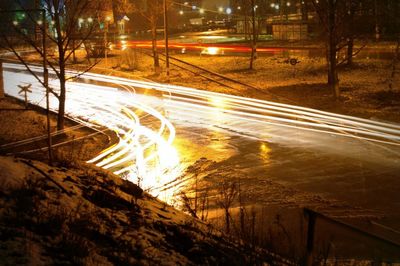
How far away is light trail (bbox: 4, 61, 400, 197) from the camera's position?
16.2 m

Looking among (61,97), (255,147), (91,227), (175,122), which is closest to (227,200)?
(91,227)

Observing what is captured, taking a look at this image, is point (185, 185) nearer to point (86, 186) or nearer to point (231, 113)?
point (86, 186)

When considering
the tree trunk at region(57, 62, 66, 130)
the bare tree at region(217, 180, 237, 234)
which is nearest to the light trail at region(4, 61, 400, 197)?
the bare tree at region(217, 180, 237, 234)

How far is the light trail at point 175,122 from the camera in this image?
16.2 m

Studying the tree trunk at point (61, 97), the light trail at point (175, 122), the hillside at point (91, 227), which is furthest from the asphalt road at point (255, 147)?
the tree trunk at point (61, 97)

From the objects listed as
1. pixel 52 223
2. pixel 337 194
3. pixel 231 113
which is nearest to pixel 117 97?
pixel 231 113

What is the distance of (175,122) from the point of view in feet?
71.9

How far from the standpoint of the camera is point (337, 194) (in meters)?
12.1

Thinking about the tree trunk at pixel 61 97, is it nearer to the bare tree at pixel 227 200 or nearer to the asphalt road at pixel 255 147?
the asphalt road at pixel 255 147

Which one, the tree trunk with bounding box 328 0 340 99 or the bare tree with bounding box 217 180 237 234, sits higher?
the tree trunk with bounding box 328 0 340 99

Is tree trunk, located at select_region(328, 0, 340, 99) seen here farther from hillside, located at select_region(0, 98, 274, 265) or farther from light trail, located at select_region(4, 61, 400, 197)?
hillside, located at select_region(0, 98, 274, 265)

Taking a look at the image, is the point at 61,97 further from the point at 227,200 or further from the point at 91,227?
the point at 91,227

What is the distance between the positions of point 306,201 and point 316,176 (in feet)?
7.05

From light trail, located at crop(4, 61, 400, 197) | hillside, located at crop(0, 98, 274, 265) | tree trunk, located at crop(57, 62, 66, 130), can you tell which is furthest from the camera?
tree trunk, located at crop(57, 62, 66, 130)
